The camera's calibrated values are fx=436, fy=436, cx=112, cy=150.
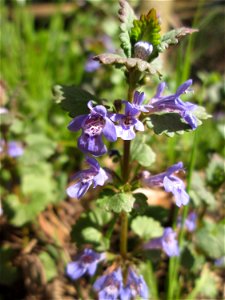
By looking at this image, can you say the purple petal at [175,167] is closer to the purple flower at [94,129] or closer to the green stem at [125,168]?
the green stem at [125,168]

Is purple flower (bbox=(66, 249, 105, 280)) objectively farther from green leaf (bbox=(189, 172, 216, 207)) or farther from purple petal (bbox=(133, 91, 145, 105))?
purple petal (bbox=(133, 91, 145, 105))

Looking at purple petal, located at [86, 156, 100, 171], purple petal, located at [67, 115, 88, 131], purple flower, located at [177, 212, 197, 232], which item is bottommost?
purple flower, located at [177, 212, 197, 232]

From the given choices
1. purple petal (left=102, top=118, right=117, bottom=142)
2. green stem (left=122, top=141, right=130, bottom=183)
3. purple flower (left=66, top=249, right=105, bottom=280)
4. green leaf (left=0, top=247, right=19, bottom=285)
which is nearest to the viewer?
purple petal (left=102, top=118, right=117, bottom=142)

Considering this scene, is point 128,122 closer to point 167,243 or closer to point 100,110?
point 100,110

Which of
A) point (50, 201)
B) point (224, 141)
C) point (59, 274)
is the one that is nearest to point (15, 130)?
point (50, 201)

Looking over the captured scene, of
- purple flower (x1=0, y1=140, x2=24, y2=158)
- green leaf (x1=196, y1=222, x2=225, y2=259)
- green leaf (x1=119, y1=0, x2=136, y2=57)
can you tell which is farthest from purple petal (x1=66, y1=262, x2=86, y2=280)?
green leaf (x1=119, y1=0, x2=136, y2=57)

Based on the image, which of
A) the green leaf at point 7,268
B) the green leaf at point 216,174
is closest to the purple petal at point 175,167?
the green leaf at point 216,174

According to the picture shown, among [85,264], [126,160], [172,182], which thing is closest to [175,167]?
[172,182]
